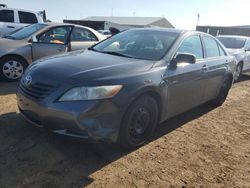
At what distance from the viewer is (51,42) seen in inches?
291

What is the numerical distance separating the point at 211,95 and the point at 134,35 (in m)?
1.99

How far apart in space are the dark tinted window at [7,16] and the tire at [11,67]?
5.37 m

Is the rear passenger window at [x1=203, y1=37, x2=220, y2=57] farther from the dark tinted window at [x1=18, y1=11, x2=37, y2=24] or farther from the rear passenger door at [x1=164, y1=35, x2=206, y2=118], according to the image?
the dark tinted window at [x1=18, y1=11, x2=37, y2=24]

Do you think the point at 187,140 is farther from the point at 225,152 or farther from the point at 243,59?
the point at 243,59

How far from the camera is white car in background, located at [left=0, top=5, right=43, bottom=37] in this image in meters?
11.3

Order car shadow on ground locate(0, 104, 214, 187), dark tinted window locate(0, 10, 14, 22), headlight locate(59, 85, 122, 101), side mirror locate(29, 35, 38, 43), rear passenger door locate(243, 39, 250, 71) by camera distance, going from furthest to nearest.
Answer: dark tinted window locate(0, 10, 14, 22)
rear passenger door locate(243, 39, 250, 71)
side mirror locate(29, 35, 38, 43)
headlight locate(59, 85, 122, 101)
car shadow on ground locate(0, 104, 214, 187)

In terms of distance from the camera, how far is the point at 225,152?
4.23 m

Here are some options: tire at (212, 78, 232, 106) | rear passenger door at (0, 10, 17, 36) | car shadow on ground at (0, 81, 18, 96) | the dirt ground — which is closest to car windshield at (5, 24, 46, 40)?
car shadow on ground at (0, 81, 18, 96)

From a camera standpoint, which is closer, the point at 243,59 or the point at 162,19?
the point at 243,59

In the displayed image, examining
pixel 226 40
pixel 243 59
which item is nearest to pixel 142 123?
pixel 243 59

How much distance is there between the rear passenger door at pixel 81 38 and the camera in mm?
7664

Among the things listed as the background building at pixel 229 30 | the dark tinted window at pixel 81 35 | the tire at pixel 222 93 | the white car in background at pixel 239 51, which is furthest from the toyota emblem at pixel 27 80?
the background building at pixel 229 30

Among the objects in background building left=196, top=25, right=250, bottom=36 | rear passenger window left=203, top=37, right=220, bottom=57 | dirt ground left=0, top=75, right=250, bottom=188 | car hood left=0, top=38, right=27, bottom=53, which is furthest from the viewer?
background building left=196, top=25, right=250, bottom=36

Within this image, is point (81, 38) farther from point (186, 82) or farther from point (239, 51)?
point (239, 51)
